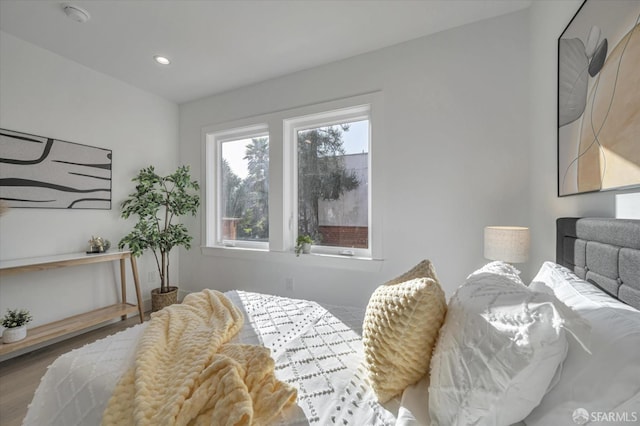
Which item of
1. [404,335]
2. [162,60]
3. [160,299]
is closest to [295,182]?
[162,60]

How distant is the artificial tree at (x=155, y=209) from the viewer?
280cm

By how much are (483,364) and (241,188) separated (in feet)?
9.97

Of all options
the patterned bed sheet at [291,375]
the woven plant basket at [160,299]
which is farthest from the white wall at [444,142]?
the woven plant basket at [160,299]

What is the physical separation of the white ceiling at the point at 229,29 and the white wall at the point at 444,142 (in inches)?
6.5

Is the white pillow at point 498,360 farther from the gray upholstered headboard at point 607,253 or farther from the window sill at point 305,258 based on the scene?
the window sill at point 305,258

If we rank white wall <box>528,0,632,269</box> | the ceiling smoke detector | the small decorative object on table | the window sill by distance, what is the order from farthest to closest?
the small decorative object on table, the window sill, the ceiling smoke detector, white wall <box>528,0,632,269</box>

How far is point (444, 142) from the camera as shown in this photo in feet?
7.03

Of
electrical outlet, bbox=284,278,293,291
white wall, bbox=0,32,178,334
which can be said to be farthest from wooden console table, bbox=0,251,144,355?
electrical outlet, bbox=284,278,293,291

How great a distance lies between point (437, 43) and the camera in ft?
7.10

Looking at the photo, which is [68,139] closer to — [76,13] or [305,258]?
[76,13]

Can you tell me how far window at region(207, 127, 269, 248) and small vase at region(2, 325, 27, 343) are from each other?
169 centimetres

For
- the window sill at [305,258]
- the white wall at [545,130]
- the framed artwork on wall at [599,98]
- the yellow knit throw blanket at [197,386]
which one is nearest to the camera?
the yellow knit throw blanket at [197,386]

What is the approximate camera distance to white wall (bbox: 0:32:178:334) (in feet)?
7.18

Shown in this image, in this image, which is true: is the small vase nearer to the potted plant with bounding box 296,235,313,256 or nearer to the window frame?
the window frame
